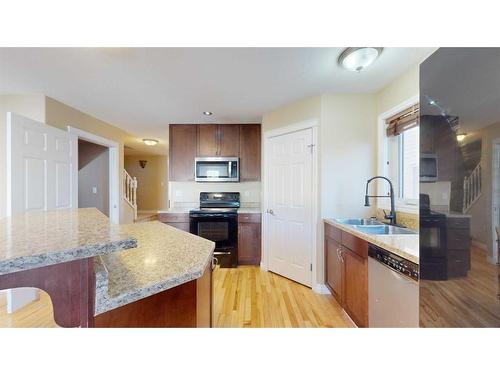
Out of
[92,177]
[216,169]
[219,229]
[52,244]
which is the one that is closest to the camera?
[52,244]

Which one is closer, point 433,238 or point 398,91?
point 433,238

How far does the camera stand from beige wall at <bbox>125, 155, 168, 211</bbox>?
6973mm

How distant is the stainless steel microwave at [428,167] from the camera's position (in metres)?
0.90

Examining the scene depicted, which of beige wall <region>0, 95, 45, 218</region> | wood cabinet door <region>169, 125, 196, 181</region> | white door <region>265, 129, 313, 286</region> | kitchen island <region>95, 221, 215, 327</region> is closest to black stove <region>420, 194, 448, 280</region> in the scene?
kitchen island <region>95, 221, 215, 327</region>

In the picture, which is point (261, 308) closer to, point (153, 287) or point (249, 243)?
point (249, 243)

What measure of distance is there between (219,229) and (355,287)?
6.30ft

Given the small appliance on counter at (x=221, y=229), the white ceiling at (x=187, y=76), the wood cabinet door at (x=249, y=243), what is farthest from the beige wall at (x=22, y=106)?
the wood cabinet door at (x=249, y=243)

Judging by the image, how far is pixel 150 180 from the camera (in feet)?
23.0

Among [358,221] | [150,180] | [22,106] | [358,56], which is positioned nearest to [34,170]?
[22,106]

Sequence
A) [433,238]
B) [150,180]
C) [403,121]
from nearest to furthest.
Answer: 1. [433,238]
2. [403,121]
3. [150,180]

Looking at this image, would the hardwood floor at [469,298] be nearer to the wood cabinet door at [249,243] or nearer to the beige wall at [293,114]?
the beige wall at [293,114]

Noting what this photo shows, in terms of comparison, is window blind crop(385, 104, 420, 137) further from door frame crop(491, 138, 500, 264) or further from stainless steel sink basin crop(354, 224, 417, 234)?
door frame crop(491, 138, 500, 264)

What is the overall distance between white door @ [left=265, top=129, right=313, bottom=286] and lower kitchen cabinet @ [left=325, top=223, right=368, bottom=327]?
32 cm

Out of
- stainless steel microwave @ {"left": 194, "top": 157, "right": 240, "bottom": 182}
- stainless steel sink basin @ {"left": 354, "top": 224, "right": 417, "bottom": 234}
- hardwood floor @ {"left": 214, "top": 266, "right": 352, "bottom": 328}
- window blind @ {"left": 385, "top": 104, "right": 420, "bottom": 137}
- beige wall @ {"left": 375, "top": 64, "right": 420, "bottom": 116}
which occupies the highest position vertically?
beige wall @ {"left": 375, "top": 64, "right": 420, "bottom": 116}
